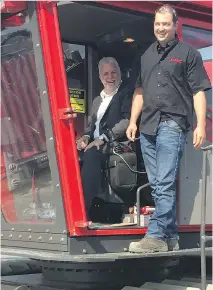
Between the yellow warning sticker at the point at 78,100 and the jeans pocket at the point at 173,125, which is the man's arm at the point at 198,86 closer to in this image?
the jeans pocket at the point at 173,125

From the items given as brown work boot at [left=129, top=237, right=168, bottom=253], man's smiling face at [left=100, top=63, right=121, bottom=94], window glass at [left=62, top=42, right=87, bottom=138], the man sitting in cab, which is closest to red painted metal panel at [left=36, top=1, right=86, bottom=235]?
brown work boot at [left=129, top=237, right=168, bottom=253]

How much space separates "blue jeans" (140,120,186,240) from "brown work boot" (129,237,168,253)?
4 cm

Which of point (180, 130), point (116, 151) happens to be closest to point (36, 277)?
point (116, 151)

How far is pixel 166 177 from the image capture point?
3740mm

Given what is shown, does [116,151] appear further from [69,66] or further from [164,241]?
[69,66]

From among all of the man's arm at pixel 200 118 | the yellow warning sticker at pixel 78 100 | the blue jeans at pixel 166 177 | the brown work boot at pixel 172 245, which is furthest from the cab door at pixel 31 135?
the yellow warning sticker at pixel 78 100

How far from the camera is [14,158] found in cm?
418

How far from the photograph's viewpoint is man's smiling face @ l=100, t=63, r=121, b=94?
15.3 ft

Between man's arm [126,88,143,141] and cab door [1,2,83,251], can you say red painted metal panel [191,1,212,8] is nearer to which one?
man's arm [126,88,143,141]

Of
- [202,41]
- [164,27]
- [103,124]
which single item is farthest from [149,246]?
[202,41]

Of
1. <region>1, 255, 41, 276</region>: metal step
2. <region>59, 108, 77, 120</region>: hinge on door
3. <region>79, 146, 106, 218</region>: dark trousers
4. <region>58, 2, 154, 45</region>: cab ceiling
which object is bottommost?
<region>1, 255, 41, 276</region>: metal step

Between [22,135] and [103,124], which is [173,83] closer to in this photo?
[103,124]

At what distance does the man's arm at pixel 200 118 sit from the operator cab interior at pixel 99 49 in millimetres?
854

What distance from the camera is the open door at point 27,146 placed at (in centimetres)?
373
